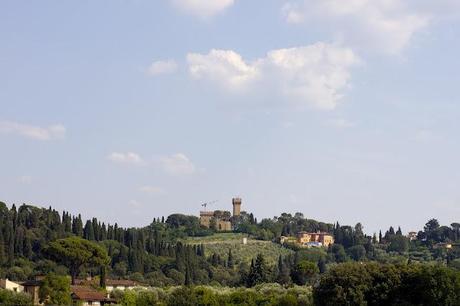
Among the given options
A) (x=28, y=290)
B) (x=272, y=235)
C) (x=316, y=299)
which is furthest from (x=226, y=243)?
(x=316, y=299)

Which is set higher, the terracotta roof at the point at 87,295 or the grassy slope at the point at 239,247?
the grassy slope at the point at 239,247

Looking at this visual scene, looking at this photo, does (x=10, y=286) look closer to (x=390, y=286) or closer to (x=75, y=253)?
→ (x=75, y=253)

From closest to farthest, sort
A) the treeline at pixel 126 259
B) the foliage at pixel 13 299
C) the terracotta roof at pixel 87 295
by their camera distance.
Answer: the foliage at pixel 13 299
the terracotta roof at pixel 87 295
the treeline at pixel 126 259

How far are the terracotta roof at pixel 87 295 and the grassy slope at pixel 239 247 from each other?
73.1 metres

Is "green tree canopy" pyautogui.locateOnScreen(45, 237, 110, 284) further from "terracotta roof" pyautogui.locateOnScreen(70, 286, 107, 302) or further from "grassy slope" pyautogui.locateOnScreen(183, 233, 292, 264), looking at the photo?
"grassy slope" pyautogui.locateOnScreen(183, 233, 292, 264)

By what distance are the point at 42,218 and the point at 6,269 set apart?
1064 inches

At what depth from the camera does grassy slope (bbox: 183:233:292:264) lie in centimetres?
16094

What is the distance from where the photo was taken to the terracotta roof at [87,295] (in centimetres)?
7731

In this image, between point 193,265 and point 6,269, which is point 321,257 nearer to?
point 193,265

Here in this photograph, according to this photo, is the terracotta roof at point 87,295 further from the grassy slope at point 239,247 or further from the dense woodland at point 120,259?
the grassy slope at point 239,247

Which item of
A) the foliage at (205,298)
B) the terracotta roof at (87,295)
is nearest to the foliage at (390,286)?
the foliage at (205,298)

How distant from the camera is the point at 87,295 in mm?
78500

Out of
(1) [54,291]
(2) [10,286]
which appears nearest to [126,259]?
(2) [10,286]

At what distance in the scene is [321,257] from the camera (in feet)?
507
